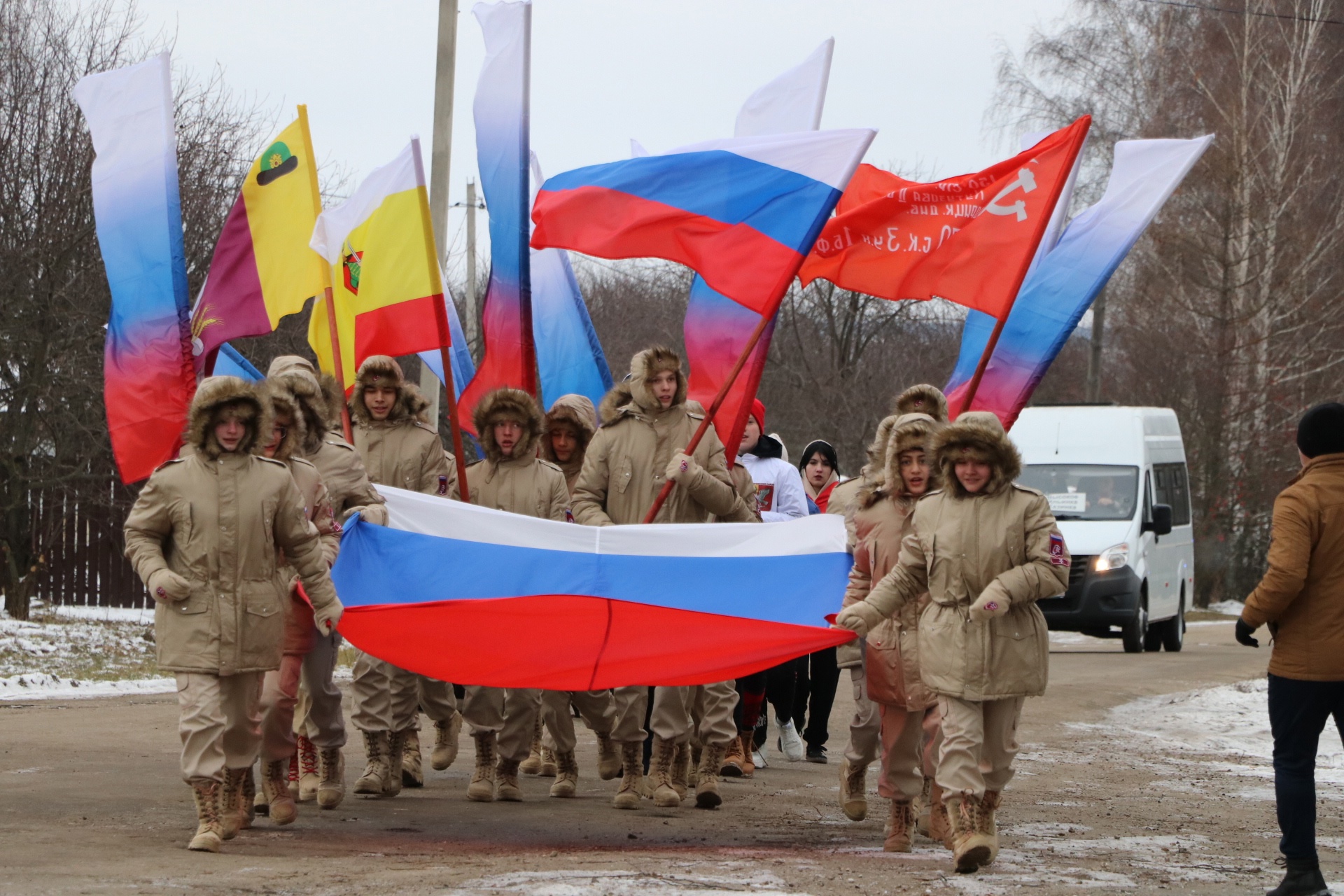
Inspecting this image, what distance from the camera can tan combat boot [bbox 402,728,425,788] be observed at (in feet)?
28.1

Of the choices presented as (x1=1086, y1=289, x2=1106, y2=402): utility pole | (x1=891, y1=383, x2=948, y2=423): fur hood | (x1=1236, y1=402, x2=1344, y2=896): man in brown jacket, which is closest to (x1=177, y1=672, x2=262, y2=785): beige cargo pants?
(x1=891, y1=383, x2=948, y2=423): fur hood

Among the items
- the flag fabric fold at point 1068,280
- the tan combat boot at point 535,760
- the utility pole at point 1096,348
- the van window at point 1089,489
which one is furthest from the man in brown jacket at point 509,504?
the utility pole at point 1096,348

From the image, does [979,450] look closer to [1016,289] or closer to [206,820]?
[1016,289]

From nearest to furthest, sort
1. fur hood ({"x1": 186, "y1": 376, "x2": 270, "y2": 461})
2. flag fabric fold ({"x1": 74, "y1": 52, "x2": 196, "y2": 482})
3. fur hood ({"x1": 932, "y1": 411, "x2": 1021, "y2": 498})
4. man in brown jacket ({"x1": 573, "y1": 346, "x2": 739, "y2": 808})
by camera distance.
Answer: fur hood ({"x1": 932, "y1": 411, "x2": 1021, "y2": 498}), fur hood ({"x1": 186, "y1": 376, "x2": 270, "y2": 461}), man in brown jacket ({"x1": 573, "y1": 346, "x2": 739, "y2": 808}), flag fabric fold ({"x1": 74, "y1": 52, "x2": 196, "y2": 482})

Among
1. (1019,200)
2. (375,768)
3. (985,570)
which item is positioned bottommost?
(375,768)

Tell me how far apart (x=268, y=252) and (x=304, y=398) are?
169 cm

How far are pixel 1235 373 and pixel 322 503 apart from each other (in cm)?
2785

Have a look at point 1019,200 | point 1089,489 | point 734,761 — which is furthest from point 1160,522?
point 1019,200

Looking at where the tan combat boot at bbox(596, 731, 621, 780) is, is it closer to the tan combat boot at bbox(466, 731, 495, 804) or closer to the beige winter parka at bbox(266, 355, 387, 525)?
the tan combat boot at bbox(466, 731, 495, 804)

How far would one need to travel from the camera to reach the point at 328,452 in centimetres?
782

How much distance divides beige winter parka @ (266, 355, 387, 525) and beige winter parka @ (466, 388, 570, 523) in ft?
1.99

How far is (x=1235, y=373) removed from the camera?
32344 millimetres

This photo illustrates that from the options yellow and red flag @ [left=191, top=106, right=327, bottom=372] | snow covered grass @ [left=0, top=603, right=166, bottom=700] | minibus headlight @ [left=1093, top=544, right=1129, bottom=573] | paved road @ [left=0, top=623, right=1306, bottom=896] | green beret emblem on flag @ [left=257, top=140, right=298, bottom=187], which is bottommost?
paved road @ [left=0, top=623, right=1306, bottom=896]

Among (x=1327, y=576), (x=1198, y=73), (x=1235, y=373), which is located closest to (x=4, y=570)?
(x=1327, y=576)
